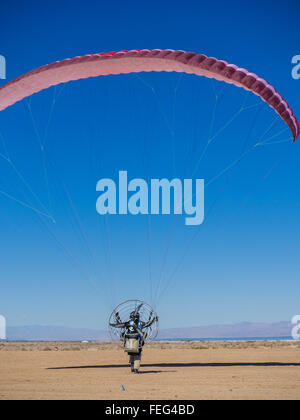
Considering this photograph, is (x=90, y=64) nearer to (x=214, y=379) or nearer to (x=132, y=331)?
(x=132, y=331)

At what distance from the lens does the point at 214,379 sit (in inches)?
582

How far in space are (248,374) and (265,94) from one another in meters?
9.05

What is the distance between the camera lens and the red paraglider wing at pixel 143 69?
1398 centimetres

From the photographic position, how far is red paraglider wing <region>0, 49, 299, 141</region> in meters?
14.0

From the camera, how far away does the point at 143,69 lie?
14.4 metres

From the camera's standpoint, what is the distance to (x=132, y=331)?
16281mm
